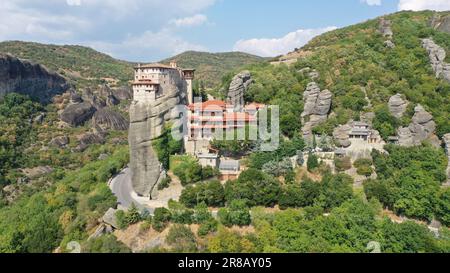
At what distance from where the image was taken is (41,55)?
341 feet

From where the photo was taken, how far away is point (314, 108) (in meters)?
43.2

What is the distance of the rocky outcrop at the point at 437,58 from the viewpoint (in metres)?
47.3

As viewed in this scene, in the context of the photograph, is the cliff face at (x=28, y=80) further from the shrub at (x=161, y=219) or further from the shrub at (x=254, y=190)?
the shrub at (x=254, y=190)

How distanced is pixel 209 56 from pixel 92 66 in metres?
45.5

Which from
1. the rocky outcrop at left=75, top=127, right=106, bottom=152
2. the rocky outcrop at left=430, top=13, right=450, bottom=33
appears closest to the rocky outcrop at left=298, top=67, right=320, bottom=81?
the rocky outcrop at left=430, top=13, right=450, bottom=33

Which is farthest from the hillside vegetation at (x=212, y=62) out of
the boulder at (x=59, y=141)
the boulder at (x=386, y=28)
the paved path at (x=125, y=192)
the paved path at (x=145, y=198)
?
the paved path at (x=145, y=198)

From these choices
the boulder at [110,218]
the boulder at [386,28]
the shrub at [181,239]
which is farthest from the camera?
the boulder at [386,28]

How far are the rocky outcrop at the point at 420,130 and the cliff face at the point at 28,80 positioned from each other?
2565 inches

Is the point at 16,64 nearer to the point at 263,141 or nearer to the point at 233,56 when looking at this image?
the point at 263,141

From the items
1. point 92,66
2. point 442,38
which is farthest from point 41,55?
point 442,38

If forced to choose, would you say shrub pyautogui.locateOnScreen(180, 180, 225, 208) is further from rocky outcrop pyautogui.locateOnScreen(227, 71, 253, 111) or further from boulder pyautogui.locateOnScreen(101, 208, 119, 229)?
rocky outcrop pyautogui.locateOnScreen(227, 71, 253, 111)

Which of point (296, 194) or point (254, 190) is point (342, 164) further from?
point (254, 190)

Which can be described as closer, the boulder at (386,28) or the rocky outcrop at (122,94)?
the boulder at (386,28)

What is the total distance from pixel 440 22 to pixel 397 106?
98.4ft
